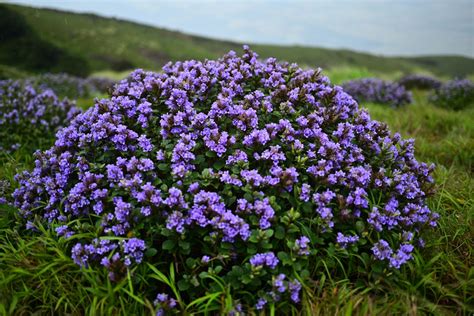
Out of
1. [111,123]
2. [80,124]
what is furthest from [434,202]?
[80,124]

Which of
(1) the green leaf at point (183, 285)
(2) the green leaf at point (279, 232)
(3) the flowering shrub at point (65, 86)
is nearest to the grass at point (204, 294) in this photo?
(1) the green leaf at point (183, 285)

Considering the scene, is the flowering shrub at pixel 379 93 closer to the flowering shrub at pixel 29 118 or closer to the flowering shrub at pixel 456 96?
the flowering shrub at pixel 456 96

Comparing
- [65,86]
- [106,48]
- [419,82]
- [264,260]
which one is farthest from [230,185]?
[106,48]

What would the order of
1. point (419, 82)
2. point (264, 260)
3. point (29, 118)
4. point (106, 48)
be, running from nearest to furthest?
point (264, 260)
point (29, 118)
point (419, 82)
point (106, 48)

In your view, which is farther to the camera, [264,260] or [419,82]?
[419,82]

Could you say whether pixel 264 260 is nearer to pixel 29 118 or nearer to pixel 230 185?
pixel 230 185

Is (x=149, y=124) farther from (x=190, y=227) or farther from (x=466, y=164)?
(x=466, y=164)

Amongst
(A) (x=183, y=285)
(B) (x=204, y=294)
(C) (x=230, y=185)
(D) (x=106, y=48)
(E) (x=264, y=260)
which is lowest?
(B) (x=204, y=294)
